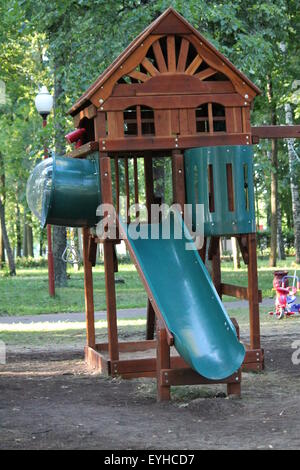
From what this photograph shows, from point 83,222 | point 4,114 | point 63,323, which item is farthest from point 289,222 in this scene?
point 83,222

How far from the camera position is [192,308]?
8.75 m

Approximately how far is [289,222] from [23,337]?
A: 3816 centimetres

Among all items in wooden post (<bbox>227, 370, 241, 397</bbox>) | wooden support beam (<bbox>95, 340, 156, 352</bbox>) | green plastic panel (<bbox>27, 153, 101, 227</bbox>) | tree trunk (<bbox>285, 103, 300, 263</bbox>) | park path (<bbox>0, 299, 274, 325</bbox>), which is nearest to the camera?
wooden post (<bbox>227, 370, 241, 397</bbox>)

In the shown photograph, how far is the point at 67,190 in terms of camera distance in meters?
10.0

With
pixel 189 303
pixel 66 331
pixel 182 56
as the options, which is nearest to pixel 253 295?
pixel 189 303

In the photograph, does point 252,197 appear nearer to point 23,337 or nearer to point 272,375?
point 272,375

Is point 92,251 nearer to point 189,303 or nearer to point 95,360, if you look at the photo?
point 95,360

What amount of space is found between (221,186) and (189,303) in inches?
60.0

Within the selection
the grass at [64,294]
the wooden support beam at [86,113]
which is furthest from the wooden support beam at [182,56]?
the grass at [64,294]

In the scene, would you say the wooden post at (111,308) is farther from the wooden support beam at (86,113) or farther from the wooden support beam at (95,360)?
the wooden support beam at (86,113)

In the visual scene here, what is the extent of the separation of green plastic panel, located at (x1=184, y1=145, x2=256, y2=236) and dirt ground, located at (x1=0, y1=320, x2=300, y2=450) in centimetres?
161

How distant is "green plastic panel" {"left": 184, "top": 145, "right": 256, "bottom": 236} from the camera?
9742mm

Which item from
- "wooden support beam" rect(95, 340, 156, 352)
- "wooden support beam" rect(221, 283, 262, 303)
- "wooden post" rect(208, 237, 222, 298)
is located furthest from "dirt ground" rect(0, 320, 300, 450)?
"wooden post" rect(208, 237, 222, 298)

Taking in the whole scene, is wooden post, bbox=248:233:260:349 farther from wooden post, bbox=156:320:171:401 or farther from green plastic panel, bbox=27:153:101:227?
wooden post, bbox=156:320:171:401
